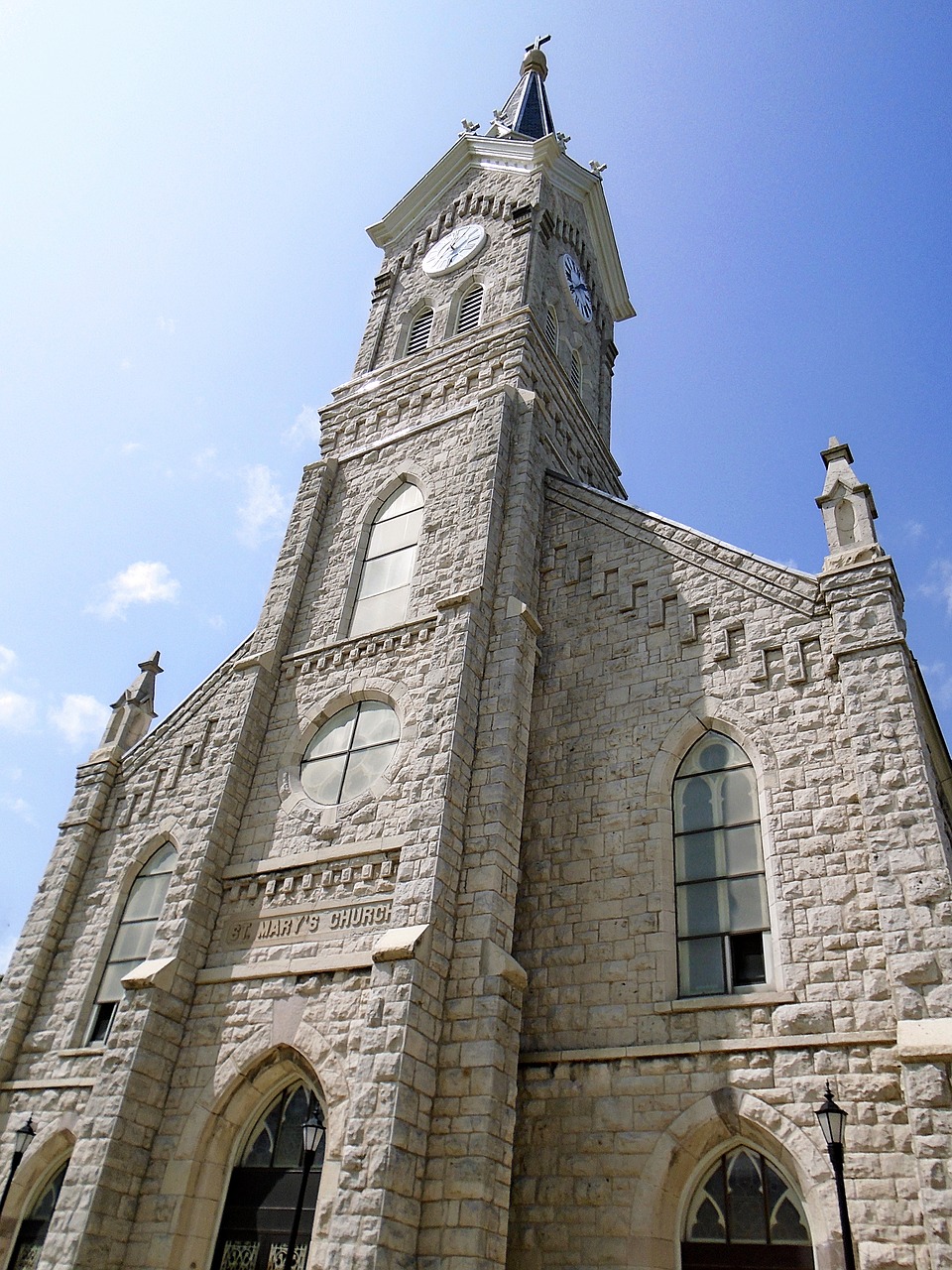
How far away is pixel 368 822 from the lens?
13.7 meters

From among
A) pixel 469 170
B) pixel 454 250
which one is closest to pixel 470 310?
pixel 454 250

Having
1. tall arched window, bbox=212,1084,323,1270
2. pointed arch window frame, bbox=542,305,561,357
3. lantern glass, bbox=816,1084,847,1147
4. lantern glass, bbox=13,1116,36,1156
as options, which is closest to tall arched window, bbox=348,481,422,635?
pointed arch window frame, bbox=542,305,561,357

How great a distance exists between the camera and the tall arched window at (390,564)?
17.0 m

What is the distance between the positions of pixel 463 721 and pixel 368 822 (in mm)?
1942

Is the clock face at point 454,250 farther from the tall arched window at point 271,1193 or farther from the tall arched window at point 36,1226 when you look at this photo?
the tall arched window at point 36,1226

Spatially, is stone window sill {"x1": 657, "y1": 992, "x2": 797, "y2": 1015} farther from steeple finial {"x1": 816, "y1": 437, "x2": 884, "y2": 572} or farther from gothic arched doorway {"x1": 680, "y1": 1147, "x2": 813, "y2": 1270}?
steeple finial {"x1": 816, "y1": 437, "x2": 884, "y2": 572}

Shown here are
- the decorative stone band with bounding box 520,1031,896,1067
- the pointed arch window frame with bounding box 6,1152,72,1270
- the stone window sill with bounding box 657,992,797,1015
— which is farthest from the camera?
the pointed arch window frame with bounding box 6,1152,72,1270

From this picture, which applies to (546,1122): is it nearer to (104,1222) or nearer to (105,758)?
(104,1222)

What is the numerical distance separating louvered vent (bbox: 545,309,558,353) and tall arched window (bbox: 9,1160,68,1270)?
17.4 metres

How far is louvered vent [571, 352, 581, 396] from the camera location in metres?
23.3

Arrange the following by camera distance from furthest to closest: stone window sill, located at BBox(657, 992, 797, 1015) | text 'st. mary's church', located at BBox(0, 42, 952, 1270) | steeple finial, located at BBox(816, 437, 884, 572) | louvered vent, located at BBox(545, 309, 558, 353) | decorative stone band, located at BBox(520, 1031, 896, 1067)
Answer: louvered vent, located at BBox(545, 309, 558, 353) → steeple finial, located at BBox(816, 437, 884, 572) → stone window sill, located at BBox(657, 992, 797, 1015) → text 'st. mary's church', located at BBox(0, 42, 952, 1270) → decorative stone band, located at BBox(520, 1031, 896, 1067)

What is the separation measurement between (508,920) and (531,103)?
32.0 m

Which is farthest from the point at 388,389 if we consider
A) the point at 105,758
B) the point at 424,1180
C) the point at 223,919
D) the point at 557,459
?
the point at 424,1180

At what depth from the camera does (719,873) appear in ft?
40.5
